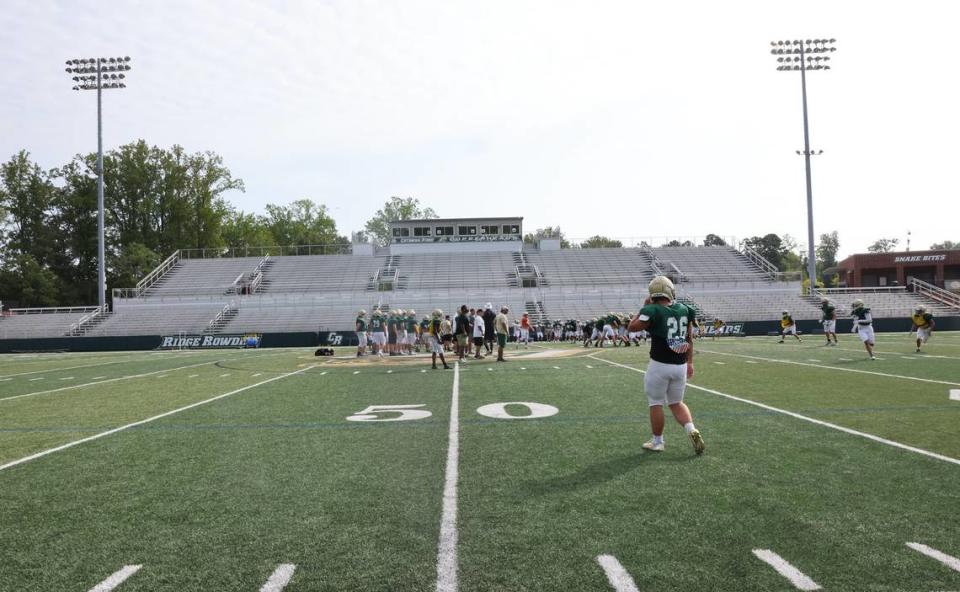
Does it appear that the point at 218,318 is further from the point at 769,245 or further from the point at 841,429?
the point at 769,245

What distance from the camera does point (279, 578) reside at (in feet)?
11.6

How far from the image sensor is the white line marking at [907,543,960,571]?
3593 mm

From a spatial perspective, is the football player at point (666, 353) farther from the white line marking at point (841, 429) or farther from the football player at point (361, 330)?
the football player at point (361, 330)

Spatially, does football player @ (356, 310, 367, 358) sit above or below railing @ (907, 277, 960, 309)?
below

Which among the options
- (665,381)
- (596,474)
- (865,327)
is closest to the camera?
(596,474)

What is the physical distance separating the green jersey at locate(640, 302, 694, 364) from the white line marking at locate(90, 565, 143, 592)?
4.68 metres

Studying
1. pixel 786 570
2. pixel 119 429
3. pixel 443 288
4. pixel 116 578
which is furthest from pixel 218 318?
pixel 786 570

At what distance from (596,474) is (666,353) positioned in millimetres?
1479

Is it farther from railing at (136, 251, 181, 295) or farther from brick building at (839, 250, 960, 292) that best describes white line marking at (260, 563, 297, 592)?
brick building at (839, 250, 960, 292)

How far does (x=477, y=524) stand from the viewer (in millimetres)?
4387

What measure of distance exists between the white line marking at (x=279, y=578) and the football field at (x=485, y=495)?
0.05 feet

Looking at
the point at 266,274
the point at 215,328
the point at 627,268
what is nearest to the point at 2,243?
the point at 266,274

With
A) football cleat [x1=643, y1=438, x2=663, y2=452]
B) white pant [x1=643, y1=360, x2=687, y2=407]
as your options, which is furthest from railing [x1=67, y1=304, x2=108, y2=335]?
white pant [x1=643, y1=360, x2=687, y2=407]

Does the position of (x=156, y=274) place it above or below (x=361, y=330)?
above
